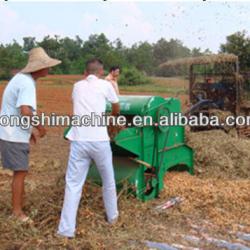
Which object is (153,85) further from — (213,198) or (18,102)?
(18,102)

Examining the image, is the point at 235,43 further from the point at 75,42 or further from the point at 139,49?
the point at 75,42

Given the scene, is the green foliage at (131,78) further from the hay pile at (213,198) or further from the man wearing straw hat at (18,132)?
the man wearing straw hat at (18,132)

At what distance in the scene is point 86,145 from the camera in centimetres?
477

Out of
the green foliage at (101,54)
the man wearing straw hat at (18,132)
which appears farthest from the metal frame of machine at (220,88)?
the green foliage at (101,54)

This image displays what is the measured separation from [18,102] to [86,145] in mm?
840

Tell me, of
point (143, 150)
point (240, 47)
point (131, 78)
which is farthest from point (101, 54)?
point (143, 150)

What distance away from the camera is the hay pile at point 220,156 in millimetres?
7508

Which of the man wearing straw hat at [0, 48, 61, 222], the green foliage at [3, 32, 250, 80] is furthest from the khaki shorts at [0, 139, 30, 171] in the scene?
the green foliage at [3, 32, 250, 80]

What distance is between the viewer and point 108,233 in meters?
4.90

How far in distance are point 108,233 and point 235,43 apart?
1816 centimetres

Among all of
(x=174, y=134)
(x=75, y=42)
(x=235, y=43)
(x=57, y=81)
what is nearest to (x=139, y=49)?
(x=75, y=42)

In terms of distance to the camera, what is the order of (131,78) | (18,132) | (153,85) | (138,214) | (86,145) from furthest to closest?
(131,78), (153,85), (138,214), (18,132), (86,145)

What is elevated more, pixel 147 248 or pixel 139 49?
pixel 139 49

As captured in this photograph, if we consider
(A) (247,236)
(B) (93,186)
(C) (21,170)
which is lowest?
(A) (247,236)
